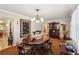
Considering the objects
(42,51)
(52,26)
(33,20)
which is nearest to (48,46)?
(42,51)

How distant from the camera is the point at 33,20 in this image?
78.6 inches

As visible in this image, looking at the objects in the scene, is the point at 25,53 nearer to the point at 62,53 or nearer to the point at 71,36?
the point at 62,53

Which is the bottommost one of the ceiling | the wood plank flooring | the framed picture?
the wood plank flooring

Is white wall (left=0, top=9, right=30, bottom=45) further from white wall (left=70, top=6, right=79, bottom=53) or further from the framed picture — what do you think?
white wall (left=70, top=6, right=79, bottom=53)

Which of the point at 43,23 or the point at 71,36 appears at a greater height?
the point at 43,23

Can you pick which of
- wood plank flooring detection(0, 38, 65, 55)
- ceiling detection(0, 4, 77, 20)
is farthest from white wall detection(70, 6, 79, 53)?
wood plank flooring detection(0, 38, 65, 55)

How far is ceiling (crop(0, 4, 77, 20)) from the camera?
199 centimetres

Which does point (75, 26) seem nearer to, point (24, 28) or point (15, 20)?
point (24, 28)

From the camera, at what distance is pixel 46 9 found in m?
2.00

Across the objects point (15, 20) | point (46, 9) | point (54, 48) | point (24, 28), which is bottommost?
point (54, 48)

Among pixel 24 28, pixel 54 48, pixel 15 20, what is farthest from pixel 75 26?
pixel 15 20

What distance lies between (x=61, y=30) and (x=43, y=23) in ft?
0.96

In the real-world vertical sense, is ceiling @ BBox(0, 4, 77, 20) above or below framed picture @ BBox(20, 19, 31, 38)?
above
